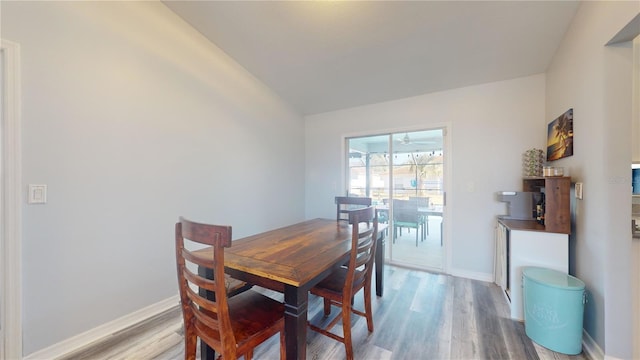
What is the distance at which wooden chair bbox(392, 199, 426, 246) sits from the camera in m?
3.58

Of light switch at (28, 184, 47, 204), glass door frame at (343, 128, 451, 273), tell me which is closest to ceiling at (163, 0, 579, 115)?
glass door frame at (343, 128, 451, 273)

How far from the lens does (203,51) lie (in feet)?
8.58

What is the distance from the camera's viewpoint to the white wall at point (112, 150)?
63.1 inches

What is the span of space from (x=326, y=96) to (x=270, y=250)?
2729mm

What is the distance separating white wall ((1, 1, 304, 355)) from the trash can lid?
3019mm

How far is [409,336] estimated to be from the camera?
6.14ft

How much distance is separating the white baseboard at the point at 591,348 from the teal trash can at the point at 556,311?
0.06m

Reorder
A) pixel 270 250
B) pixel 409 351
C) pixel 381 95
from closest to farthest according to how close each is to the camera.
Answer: pixel 270 250 → pixel 409 351 → pixel 381 95

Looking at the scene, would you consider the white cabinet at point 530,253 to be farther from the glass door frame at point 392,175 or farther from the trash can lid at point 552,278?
the glass door frame at point 392,175

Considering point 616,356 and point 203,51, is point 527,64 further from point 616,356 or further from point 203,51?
point 203,51

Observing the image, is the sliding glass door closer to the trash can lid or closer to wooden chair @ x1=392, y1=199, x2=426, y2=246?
wooden chair @ x1=392, y1=199, x2=426, y2=246

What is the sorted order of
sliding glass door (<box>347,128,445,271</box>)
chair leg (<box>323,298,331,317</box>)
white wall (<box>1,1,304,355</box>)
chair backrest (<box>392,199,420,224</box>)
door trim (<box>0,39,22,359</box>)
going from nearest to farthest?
1. door trim (<box>0,39,22,359</box>)
2. white wall (<box>1,1,304,355</box>)
3. chair leg (<box>323,298,331,317</box>)
4. sliding glass door (<box>347,128,445,271</box>)
5. chair backrest (<box>392,199,420,224</box>)

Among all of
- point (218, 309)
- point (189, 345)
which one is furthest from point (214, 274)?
point (189, 345)

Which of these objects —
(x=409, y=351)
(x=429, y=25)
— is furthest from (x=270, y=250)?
(x=429, y=25)
